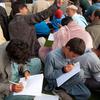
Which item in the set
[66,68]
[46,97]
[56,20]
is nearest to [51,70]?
[66,68]

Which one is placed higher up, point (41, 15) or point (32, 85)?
point (41, 15)

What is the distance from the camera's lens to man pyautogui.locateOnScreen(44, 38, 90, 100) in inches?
167

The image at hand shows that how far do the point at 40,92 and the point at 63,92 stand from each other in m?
0.43

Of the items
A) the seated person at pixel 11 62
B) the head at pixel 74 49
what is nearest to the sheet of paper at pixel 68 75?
the head at pixel 74 49

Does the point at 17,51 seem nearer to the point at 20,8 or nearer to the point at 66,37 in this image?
the point at 66,37

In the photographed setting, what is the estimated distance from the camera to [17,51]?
3918 millimetres

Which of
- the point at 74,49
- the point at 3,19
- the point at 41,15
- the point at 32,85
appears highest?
the point at 74,49

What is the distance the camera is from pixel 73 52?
4211 mm

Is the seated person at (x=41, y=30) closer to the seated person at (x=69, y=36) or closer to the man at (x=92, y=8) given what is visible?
the seated person at (x=69, y=36)

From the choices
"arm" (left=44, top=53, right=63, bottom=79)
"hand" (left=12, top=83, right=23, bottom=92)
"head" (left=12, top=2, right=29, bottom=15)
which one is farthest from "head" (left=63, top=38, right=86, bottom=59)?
"head" (left=12, top=2, right=29, bottom=15)

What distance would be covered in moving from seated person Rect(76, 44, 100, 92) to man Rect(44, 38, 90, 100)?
0.21 meters

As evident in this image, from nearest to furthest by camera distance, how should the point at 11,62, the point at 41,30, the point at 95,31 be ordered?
1. the point at 11,62
2. the point at 95,31
3. the point at 41,30

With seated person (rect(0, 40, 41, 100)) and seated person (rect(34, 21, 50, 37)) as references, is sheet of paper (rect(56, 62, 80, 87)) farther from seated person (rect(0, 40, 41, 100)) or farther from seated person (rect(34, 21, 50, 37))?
seated person (rect(34, 21, 50, 37))

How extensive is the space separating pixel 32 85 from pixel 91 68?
0.99 metres
